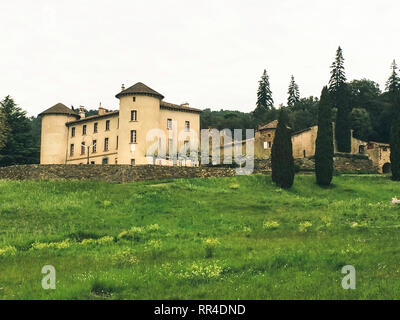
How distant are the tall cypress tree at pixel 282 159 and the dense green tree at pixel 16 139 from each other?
4025cm

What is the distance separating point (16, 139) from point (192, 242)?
57944mm

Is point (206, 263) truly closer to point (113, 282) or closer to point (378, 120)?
point (113, 282)

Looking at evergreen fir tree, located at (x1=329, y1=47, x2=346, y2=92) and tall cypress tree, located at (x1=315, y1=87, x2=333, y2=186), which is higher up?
evergreen fir tree, located at (x1=329, y1=47, x2=346, y2=92)

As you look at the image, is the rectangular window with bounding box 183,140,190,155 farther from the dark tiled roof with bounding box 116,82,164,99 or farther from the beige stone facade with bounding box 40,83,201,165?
the dark tiled roof with bounding box 116,82,164,99

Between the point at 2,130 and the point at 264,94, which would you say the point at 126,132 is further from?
the point at 264,94

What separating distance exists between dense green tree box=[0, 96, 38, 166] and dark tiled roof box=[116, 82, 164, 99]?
20883 mm

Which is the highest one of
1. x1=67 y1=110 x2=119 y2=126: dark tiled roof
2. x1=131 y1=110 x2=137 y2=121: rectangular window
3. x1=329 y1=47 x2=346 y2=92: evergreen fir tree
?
x1=329 y1=47 x2=346 y2=92: evergreen fir tree

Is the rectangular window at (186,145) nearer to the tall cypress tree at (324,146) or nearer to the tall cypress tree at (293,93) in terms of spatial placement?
the tall cypress tree at (324,146)

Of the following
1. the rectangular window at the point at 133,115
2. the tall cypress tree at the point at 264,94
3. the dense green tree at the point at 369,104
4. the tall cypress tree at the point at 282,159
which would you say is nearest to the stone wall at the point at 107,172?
the tall cypress tree at the point at 282,159

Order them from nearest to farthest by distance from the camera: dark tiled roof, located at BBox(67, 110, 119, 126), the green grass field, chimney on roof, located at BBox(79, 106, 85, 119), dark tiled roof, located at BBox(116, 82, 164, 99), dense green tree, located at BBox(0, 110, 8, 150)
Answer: the green grass field, dark tiled roof, located at BBox(116, 82, 164, 99), dark tiled roof, located at BBox(67, 110, 119, 126), dense green tree, located at BBox(0, 110, 8, 150), chimney on roof, located at BBox(79, 106, 85, 119)

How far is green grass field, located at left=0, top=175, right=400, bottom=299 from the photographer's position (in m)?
12.2

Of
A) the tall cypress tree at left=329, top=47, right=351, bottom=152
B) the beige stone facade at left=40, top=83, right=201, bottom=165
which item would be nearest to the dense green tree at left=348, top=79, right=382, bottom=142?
the tall cypress tree at left=329, top=47, right=351, bottom=152

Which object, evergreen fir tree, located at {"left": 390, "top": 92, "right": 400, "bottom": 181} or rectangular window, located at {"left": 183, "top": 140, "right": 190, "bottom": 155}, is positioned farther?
rectangular window, located at {"left": 183, "top": 140, "right": 190, "bottom": 155}

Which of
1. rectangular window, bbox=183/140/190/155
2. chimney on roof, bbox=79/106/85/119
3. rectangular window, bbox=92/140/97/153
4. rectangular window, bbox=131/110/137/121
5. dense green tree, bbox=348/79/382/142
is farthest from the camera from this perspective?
dense green tree, bbox=348/79/382/142
